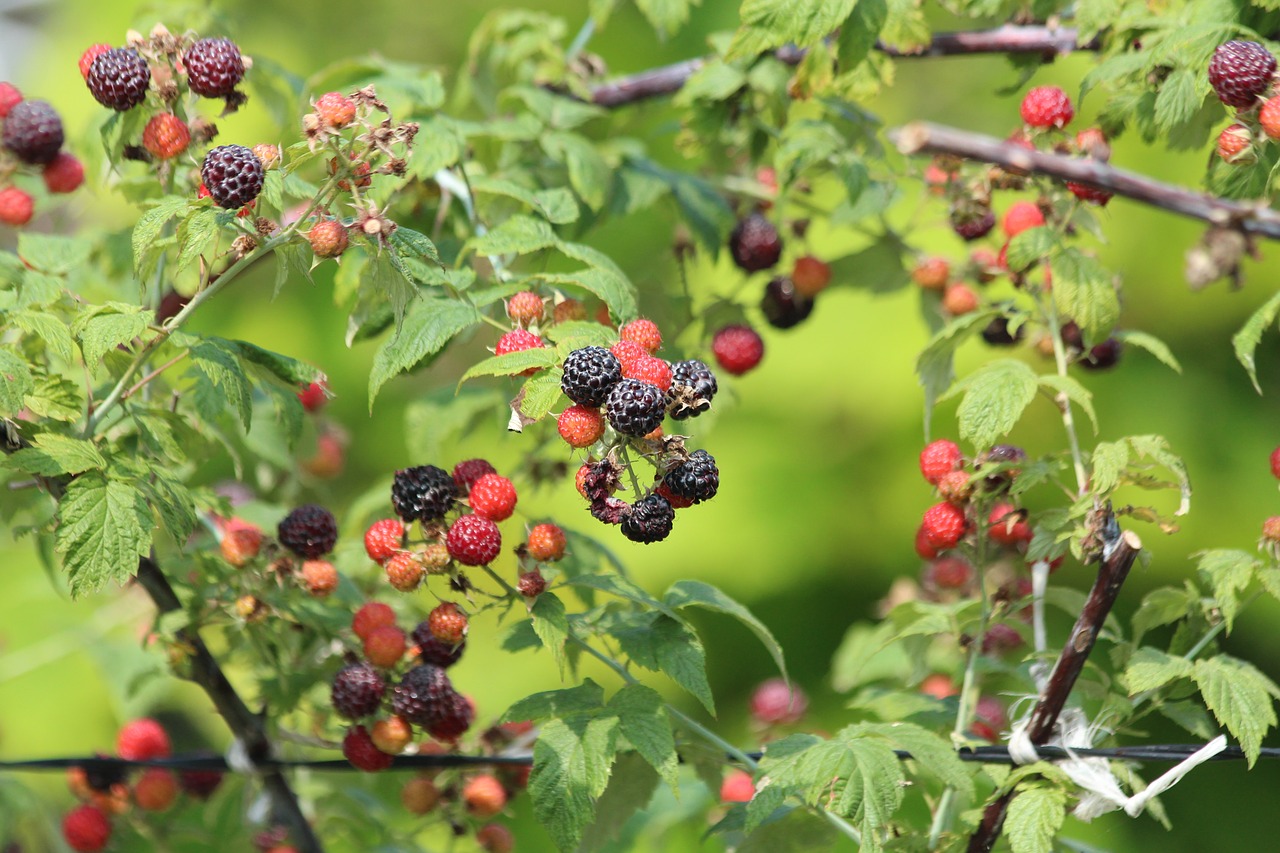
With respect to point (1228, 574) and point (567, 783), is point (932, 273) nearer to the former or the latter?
point (1228, 574)

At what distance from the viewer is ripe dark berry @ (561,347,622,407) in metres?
1.27

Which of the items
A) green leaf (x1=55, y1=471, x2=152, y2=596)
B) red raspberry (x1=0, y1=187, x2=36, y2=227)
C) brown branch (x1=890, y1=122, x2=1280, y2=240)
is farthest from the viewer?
red raspberry (x1=0, y1=187, x2=36, y2=227)

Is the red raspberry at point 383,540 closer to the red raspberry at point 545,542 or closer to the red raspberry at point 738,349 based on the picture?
the red raspberry at point 545,542

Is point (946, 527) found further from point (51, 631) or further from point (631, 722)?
point (51, 631)

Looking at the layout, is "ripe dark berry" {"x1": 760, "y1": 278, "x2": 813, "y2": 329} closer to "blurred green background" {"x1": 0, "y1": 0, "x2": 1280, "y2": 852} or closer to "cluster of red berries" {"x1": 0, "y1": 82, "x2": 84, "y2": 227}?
A: "blurred green background" {"x1": 0, "y1": 0, "x2": 1280, "y2": 852}

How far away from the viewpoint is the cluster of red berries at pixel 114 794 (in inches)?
88.6

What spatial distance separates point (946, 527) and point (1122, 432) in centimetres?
210

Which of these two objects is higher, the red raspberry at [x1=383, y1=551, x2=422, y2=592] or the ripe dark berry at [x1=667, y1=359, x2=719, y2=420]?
the ripe dark berry at [x1=667, y1=359, x2=719, y2=420]

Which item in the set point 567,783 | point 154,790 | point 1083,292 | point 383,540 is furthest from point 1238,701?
point 154,790

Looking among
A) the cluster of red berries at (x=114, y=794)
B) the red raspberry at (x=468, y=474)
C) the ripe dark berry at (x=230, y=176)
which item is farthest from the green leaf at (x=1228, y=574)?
the cluster of red berries at (x=114, y=794)

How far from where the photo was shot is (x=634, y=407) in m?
1.25

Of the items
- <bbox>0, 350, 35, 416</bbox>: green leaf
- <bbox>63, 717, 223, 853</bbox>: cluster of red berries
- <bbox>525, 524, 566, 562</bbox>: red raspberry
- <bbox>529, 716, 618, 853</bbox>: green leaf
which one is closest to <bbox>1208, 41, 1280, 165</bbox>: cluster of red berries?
<bbox>525, 524, 566, 562</bbox>: red raspberry

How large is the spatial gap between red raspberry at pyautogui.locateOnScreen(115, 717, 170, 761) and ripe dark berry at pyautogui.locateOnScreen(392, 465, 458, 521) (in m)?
1.15

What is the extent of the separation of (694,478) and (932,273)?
1.13m
